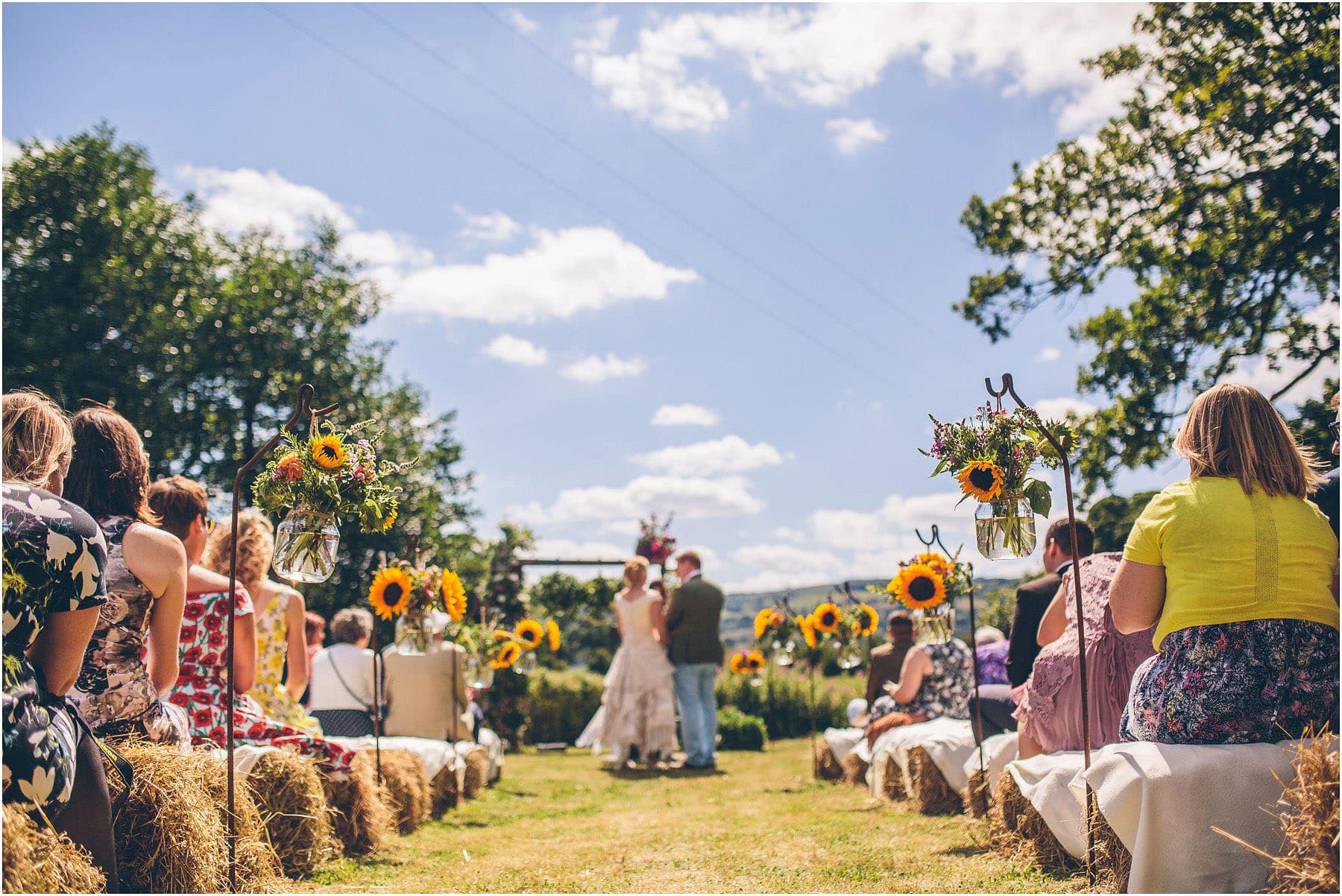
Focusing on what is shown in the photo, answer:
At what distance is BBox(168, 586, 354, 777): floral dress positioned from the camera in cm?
407

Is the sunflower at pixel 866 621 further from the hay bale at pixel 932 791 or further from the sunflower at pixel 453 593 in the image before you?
the sunflower at pixel 453 593

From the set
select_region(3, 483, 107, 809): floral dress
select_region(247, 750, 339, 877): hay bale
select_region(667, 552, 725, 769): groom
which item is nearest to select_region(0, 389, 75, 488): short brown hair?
select_region(3, 483, 107, 809): floral dress

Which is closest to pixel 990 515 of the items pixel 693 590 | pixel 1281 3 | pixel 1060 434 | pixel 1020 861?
pixel 1060 434

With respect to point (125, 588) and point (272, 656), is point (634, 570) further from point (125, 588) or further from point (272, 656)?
point (125, 588)

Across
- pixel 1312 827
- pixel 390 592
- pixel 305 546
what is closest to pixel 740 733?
pixel 390 592

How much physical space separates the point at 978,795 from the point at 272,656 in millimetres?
3652

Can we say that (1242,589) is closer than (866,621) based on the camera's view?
Yes

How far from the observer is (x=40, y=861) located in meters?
2.21

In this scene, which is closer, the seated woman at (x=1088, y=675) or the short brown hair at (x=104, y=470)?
the short brown hair at (x=104, y=470)

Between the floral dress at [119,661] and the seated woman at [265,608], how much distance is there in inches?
46.4

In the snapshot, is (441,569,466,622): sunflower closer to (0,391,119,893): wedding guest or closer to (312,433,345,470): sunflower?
(312,433,345,470): sunflower

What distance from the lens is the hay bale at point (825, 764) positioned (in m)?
8.20

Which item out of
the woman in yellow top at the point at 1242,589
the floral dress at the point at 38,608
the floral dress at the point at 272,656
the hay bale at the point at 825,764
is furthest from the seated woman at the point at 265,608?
the hay bale at the point at 825,764

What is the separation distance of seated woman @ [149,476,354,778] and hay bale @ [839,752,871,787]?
14.7ft
